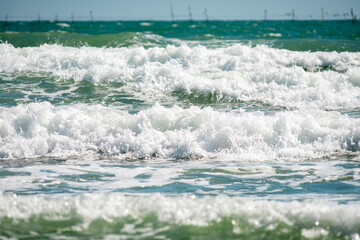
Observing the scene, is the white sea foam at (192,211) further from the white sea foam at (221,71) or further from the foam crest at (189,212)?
the white sea foam at (221,71)

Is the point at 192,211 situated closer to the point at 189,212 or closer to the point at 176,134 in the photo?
the point at 189,212

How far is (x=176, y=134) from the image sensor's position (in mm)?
7160

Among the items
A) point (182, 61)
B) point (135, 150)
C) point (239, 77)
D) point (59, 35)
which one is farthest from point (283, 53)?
point (59, 35)

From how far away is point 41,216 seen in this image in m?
3.72

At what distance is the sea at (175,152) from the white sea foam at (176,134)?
21 millimetres

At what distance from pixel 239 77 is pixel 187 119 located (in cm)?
533

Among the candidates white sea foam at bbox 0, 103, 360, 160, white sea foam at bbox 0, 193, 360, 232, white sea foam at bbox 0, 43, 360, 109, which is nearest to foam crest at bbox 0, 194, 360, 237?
white sea foam at bbox 0, 193, 360, 232

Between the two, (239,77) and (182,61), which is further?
(182,61)

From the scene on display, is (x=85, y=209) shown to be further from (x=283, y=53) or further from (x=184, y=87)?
(x=283, y=53)

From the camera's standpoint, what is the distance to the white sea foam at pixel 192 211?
11.4 feet

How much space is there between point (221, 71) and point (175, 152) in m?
7.33

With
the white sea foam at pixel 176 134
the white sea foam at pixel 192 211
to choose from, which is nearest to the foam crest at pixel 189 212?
the white sea foam at pixel 192 211

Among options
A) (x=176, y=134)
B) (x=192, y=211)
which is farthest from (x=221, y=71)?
(x=192, y=211)

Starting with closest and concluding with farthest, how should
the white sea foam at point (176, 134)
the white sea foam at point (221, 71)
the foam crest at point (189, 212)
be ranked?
the foam crest at point (189, 212) → the white sea foam at point (176, 134) → the white sea foam at point (221, 71)
